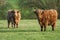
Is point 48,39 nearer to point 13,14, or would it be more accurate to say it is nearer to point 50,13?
point 50,13

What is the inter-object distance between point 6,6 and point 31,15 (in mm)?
4355

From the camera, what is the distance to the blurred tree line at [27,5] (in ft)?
158

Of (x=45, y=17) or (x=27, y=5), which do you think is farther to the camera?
(x=27, y=5)

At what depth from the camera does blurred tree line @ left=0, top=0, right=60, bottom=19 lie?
4812 cm

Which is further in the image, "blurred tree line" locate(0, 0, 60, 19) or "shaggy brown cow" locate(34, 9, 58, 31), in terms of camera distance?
"blurred tree line" locate(0, 0, 60, 19)

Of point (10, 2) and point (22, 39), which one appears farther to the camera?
point (10, 2)

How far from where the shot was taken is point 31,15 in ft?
157

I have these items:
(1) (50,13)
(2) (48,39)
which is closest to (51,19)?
(1) (50,13)

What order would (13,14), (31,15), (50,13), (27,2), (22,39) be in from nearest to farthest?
(22,39) → (50,13) → (13,14) → (31,15) → (27,2)

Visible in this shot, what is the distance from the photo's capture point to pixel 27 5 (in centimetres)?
5084

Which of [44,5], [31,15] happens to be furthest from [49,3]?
[31,15]

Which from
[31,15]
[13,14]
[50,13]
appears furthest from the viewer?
[31,15]

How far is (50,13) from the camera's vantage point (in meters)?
18.2

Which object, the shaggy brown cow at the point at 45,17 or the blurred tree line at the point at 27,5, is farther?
the blurred tree line at the point at 27,5
